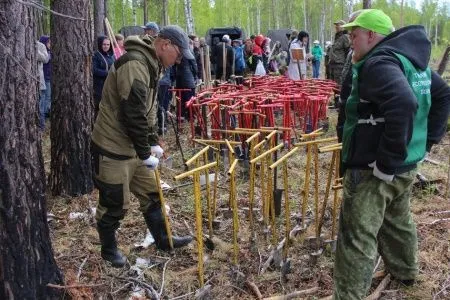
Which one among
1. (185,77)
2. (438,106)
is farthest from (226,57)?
(438,106)

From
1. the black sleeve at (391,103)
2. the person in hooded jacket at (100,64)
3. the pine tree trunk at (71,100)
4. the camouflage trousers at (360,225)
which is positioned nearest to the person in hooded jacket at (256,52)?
the person in hooded jacket at (100,64)

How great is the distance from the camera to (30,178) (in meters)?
2.75

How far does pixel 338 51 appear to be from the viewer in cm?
988

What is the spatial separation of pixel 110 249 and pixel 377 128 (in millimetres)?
2169

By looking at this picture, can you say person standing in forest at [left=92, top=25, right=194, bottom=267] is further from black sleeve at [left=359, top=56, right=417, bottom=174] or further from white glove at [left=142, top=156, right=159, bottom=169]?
black sleeve at [left=359, top=56, right=417, bottom=174]

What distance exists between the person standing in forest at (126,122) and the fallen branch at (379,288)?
1.77m

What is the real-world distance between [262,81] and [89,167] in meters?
4.82

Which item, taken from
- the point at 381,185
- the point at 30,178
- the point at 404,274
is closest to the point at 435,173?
the point at 404,274

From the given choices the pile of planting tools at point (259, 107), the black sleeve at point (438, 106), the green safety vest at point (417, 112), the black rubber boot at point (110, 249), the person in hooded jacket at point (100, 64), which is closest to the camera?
the green safety vest at point (417, 112)

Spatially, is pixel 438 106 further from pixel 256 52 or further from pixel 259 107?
pixel 256 52

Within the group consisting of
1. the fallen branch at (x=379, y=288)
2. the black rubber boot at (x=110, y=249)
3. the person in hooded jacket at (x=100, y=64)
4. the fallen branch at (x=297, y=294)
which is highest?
the person in hooded jacket at (x=100, y=64)

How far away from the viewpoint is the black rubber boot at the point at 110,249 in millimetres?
3650

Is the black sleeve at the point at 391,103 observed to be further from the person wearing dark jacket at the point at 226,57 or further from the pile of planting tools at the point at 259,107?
the person wearing dark jacket at the point at 226,57

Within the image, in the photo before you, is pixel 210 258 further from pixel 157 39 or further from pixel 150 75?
pixel 157 39
